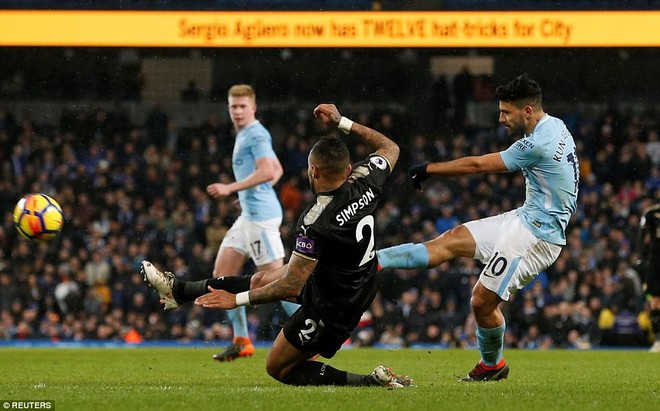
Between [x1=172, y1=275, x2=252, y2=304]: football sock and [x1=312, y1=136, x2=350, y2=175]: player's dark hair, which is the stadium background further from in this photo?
[x1=312, y1=136, x2=350, y2=175]: player's dark hair

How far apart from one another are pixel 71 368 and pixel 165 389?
2.98 metres

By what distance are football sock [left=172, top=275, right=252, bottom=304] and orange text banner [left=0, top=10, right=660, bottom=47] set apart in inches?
411

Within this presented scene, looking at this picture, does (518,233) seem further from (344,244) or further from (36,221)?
(36,221)

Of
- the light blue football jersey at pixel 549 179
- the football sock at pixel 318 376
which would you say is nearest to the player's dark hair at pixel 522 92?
the light blue football jersey at pixel 549 179

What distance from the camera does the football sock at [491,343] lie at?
27.3 ft

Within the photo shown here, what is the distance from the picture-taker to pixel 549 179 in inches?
324

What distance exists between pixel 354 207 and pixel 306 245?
0.43m

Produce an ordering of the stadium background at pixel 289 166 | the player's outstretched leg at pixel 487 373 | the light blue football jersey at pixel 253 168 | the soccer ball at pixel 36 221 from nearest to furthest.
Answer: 1. the player's outstretched leg at pixel 487 373
2. the soccer ball at pixel 36 221
3. the light blue football jersey at pixel 253 168
4. the stadium background at pixel 289 166

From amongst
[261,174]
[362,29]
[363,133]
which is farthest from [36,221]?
[362,29]

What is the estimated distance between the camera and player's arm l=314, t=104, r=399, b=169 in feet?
25.0

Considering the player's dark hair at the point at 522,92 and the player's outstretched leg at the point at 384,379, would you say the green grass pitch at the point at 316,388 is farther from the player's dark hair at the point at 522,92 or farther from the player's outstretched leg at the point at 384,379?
the player's dark hair at the point at 522,92

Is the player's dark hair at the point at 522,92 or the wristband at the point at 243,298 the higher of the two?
the player's dark hair at the point at 522,92

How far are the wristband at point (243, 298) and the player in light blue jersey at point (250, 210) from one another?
4129 millimetres

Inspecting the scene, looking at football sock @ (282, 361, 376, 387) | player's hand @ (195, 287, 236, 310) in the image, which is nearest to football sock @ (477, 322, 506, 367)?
football sock @ (282, 361, 376, 387)
